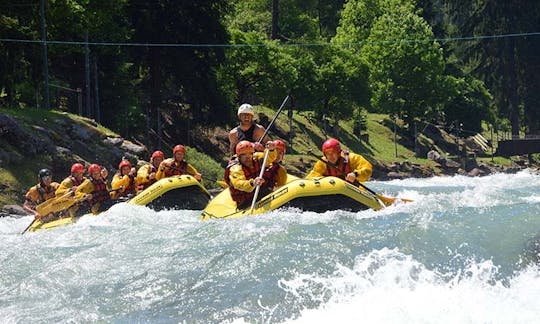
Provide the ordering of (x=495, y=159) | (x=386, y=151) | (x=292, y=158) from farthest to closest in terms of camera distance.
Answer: (x=495, y=159), (x=386, y=151), (x=292, y=158)

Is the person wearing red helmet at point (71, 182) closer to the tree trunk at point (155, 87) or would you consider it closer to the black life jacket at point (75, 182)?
the black life jacket at point (75, 182)

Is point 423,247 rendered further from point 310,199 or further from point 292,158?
point 292,158

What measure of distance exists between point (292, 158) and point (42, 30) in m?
12.4

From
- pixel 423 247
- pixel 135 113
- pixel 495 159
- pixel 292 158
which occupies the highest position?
pixel 423 247

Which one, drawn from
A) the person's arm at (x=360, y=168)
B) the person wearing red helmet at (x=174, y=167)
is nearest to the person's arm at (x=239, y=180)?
the person's arm at (x=360, y=168)

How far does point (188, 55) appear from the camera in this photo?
33.0 meters

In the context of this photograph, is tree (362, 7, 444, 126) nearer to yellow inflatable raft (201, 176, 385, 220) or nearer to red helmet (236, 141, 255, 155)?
red helmet (236, 141, 255, 155)

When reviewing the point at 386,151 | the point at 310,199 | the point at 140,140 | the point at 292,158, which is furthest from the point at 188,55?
the point at 310,199

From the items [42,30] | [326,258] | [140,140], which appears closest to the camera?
[326,258]

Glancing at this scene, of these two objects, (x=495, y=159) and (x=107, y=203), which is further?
(x=495, y=159)

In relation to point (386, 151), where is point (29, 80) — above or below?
above

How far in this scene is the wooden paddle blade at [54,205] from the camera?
53.3ft

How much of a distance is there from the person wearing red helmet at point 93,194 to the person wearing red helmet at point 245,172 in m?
3.96

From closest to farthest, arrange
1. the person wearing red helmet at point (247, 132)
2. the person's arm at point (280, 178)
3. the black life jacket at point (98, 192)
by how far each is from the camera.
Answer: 1. the person's arm at point (280, 178)
2. the person wearing red helmet at point (247, 132)
3. the black life jacket at point (98, 192)
